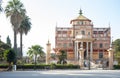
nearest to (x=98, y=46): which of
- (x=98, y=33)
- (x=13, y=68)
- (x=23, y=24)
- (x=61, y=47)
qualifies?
(x=98, y=33)

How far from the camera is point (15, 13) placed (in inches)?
2168

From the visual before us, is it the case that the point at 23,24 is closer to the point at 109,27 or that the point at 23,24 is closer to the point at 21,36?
the point at 21,36

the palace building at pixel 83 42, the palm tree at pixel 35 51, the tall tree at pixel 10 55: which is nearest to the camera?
the tall tree at pixel 10 55

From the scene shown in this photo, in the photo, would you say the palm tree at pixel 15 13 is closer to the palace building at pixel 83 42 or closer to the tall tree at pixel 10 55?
the tall tree at pixel 10 55

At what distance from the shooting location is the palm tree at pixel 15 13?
54781mm

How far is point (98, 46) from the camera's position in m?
79.5

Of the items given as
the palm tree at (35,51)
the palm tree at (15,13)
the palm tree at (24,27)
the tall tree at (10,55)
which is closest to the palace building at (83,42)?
the palm tree at (35,51)

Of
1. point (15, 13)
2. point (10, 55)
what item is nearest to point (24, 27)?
point (15, 13)

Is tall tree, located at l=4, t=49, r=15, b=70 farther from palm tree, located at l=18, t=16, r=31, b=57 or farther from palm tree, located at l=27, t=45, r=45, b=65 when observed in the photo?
palm tree, located at l=27, t=45, r=45, b=65

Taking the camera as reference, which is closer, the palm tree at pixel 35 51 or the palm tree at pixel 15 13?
the palm tree at pixel 15 13

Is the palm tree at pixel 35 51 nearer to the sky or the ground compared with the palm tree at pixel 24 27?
nearer to the ground

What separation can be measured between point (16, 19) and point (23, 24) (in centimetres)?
920

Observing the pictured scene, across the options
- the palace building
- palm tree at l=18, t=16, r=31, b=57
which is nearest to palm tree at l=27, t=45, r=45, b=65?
the palace building

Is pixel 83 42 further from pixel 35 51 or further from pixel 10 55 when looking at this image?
pixel 10 55
